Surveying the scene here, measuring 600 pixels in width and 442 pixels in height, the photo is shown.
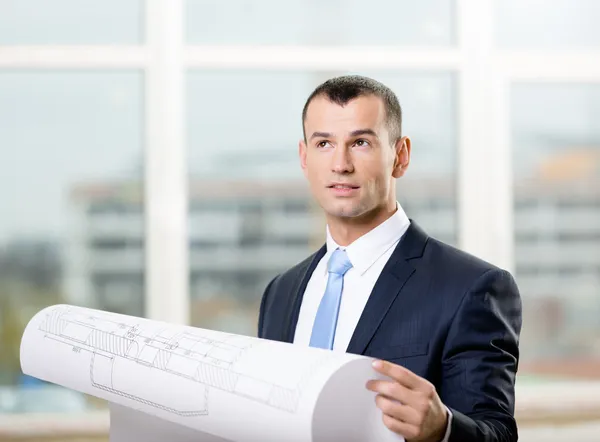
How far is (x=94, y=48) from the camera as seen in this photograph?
137 inches

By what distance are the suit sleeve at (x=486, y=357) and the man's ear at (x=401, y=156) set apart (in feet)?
1.06

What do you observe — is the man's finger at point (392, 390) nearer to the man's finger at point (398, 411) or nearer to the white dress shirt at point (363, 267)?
the man's finger at point (398, 411)

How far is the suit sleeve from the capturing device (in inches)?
56.8

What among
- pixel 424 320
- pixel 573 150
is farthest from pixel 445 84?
pixel 424 320

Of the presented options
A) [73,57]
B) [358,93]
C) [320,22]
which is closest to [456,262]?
[358,93]

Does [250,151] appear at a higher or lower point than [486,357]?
higher

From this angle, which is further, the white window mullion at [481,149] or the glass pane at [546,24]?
the glass pane at [546,24]

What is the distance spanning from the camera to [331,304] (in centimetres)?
170

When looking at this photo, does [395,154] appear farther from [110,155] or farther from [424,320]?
[110,155]

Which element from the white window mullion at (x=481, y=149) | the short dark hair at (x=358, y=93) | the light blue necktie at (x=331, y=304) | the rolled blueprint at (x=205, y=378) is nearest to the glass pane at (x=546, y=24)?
the white window mullion at (x=481, y=149)

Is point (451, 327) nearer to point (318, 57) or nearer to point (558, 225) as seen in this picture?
point (318, 57)

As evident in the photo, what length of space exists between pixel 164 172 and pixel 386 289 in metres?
2.04

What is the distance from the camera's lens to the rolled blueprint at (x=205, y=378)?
1.02 meters

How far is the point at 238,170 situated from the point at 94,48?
2.57 ft
